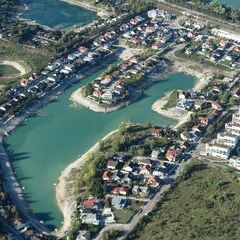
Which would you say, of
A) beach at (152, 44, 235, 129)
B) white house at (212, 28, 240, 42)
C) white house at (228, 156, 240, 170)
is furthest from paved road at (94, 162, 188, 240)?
white house at (212, 28, 240, 42)

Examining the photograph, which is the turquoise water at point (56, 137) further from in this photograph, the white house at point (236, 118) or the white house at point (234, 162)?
the white house at point (234, 162)

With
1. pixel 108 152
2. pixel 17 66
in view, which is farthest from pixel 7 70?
pixel 108 152

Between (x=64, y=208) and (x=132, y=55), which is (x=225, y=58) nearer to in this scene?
(x=132, y=55)

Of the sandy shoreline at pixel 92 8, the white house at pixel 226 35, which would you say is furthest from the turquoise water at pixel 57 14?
the white house at pixel 226 35

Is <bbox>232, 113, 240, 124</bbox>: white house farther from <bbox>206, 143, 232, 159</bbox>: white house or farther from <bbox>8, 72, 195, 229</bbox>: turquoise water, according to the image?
<bbox>8, 72, 195, 229</bbox>: turquoise water

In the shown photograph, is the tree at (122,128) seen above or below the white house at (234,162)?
below

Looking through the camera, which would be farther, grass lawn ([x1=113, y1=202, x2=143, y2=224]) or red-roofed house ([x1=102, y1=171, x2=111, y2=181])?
red-roofed house ([x1=102, y1=171, x2=111, y2=181])
